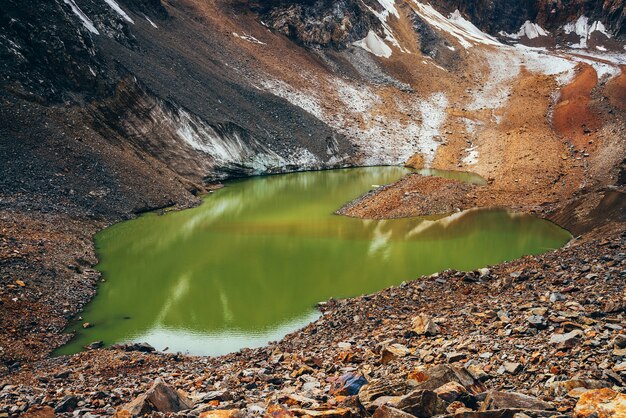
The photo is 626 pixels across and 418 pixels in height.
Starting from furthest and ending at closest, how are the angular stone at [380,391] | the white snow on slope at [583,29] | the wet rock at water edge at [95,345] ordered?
the white snow on slope at [583,29] < the wet rock at water edge at [95,345] < the angular stone at [380,391]

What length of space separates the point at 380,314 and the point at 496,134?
4600 cm

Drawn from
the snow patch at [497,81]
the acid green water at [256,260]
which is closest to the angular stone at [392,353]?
the acid green water at [256,260]

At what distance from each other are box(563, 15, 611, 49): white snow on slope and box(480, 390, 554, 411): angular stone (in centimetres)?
10750

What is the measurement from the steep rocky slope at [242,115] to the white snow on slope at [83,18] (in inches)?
10.7

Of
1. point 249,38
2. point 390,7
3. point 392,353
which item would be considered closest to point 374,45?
point 390,7

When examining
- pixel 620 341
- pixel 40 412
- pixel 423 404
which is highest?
pixel 620 341

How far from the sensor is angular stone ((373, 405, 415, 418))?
6.72m

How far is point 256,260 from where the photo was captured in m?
24.1

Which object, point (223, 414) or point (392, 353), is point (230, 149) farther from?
point (223, 414)

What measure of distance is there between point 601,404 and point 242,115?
45975mm

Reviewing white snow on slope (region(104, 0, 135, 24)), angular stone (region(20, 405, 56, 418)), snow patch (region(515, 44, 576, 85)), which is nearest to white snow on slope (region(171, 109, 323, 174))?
white snow on slope (region(104, 0, 135, 24))

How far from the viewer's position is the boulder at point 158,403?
8133mm

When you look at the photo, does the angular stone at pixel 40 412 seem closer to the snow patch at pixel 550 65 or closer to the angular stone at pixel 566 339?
the angular stone at pixel 566 339

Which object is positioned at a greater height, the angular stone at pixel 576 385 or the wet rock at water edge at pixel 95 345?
the angular stone at pixel 576 385
